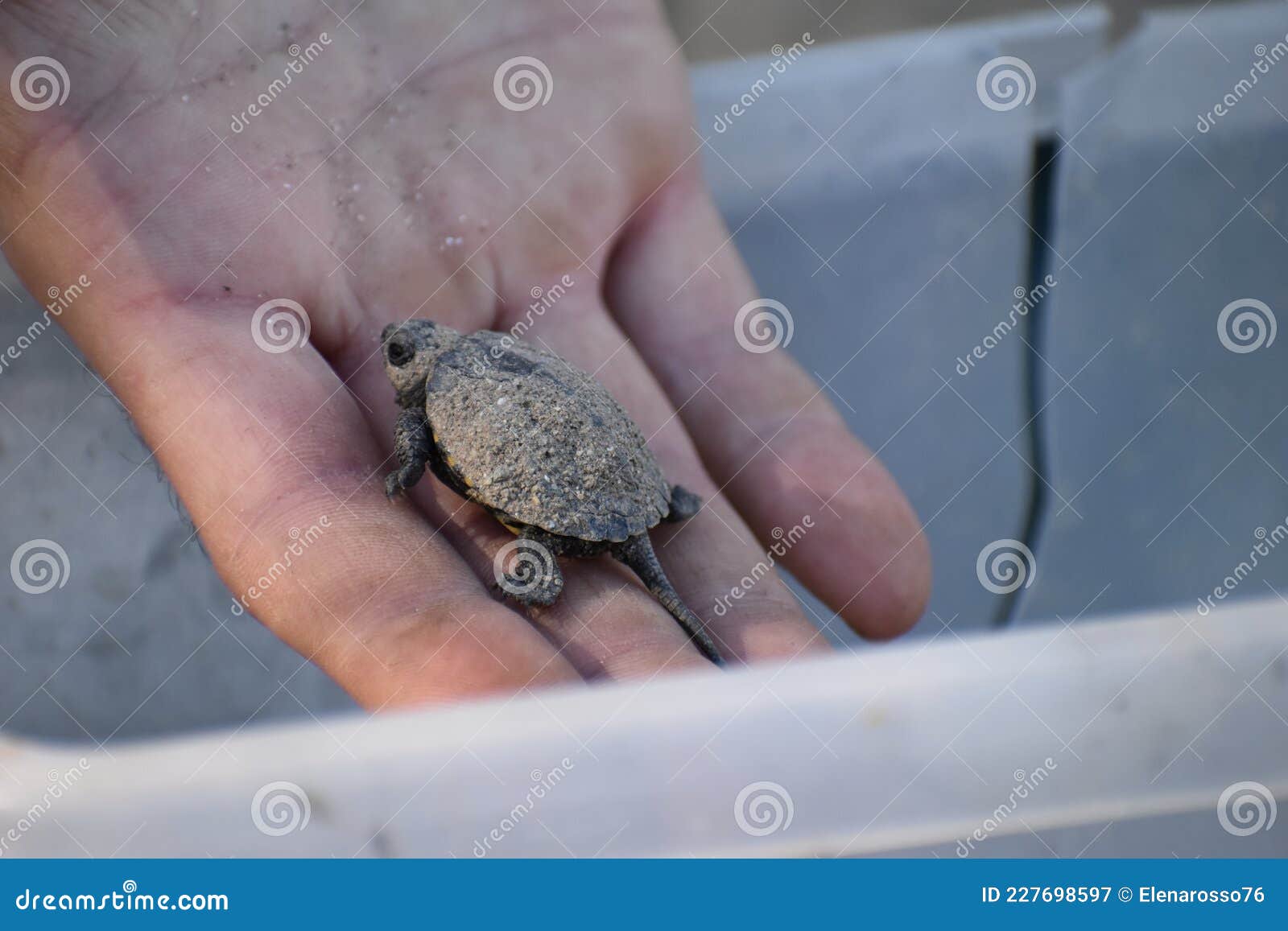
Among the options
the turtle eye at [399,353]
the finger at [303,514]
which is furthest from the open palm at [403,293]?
the turtle eye at [399,353]

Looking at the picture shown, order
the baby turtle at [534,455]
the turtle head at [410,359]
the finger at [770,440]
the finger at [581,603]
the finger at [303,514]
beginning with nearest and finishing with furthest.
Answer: the finger at [303,514] < the finger at [581,603] < the baby turtle at [534,455] < the turtle head at [410,359] < the finger at [770,440]

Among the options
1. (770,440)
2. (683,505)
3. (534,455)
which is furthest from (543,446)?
(770,440)

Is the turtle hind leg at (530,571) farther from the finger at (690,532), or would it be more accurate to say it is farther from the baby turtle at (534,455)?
the finger at (690,532)

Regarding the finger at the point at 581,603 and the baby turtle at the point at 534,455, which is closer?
the finger at the point at 581,603

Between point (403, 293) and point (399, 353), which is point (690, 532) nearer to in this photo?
point (399, 353)

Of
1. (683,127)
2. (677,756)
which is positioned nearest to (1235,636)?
(677,756)

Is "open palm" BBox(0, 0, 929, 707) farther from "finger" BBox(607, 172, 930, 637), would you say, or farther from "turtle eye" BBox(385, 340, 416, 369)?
"turtle eye" BBox(385, 340, 416, 369)

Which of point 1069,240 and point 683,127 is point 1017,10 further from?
point 683,127
